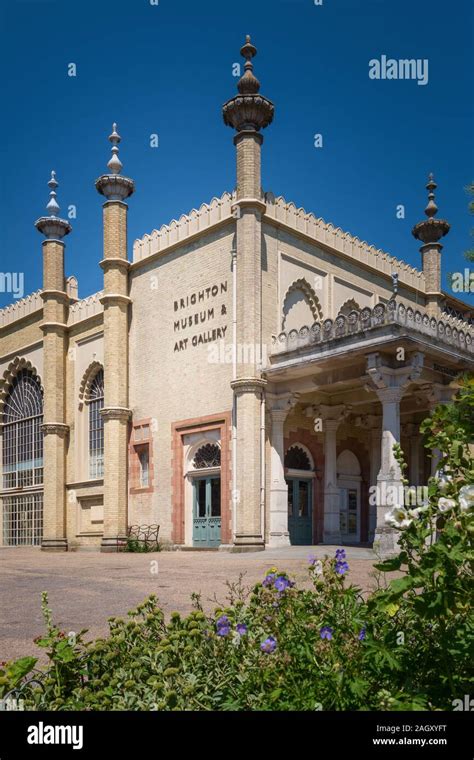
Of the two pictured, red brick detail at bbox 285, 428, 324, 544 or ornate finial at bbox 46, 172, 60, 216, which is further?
ornate finial at bbox 46, 172, 60, 216

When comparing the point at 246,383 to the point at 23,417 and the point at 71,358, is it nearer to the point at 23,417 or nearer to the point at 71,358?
the point at 71,358

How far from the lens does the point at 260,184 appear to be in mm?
20750

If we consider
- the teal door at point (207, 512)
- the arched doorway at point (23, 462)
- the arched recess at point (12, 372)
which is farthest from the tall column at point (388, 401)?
the arched recess at point (12, 372)

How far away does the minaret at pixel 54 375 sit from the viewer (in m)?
27.8

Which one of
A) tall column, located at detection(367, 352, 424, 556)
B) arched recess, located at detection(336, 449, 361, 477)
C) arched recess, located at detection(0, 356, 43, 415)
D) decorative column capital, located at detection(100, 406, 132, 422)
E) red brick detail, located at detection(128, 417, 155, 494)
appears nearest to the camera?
tall column, located at detection(367, 352, 424, 556)

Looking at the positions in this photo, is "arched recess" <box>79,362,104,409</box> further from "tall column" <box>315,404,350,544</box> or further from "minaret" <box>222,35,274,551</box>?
"tall column" <box>315,404,350,544</box>

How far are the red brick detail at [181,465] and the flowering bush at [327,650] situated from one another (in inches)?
627

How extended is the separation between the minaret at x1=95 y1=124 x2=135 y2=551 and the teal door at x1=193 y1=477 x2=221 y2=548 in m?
3.41

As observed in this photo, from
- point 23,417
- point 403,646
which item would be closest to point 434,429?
point 403,646

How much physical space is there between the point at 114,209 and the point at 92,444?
30.0 ft

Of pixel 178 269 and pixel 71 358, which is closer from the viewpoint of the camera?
pixel 178 269

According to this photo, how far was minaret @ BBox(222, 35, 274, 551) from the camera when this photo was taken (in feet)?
63.4

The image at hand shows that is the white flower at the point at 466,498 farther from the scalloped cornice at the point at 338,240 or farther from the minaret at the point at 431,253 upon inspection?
the minaret at the point at 431,253

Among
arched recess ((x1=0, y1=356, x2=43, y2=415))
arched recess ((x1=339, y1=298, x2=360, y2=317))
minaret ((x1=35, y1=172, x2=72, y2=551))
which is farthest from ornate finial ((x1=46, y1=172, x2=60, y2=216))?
arched recess ((x1=339, y1=298, x2=360, y2=317))
